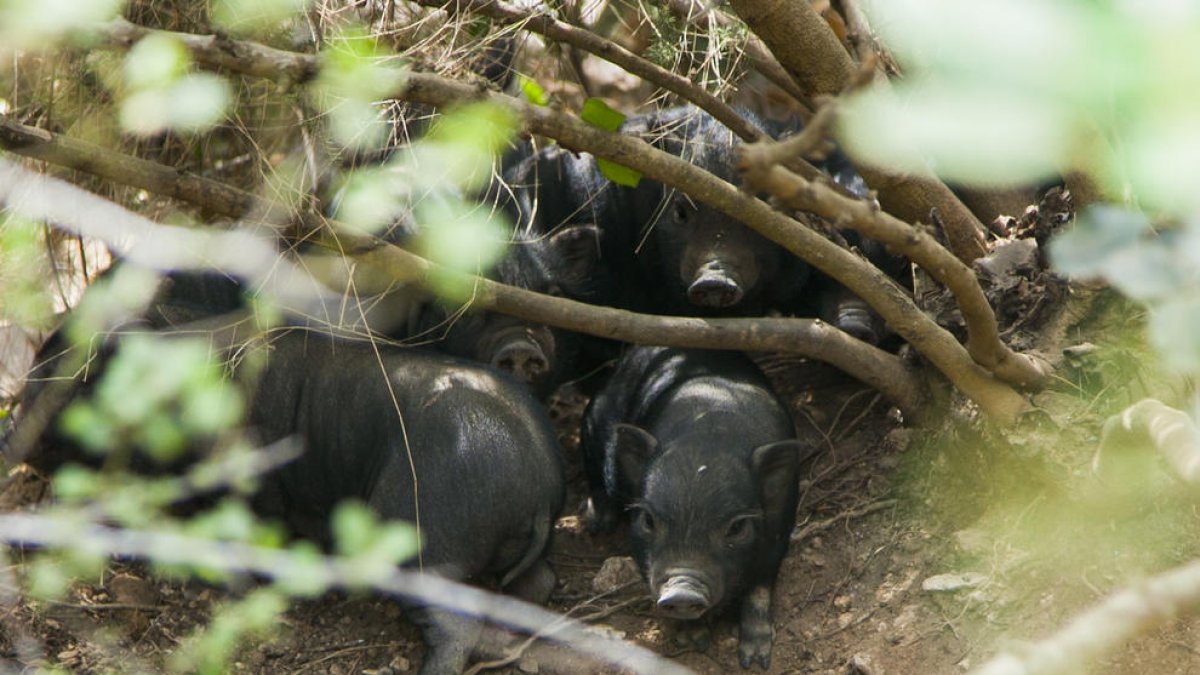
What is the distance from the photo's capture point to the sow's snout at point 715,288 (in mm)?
4754

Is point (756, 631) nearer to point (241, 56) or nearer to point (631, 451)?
point (631, 451)

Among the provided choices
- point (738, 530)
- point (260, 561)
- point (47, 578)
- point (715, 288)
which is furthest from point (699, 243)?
point (260, 561)

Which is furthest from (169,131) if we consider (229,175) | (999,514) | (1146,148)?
(1146,148)

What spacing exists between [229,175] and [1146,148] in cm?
467

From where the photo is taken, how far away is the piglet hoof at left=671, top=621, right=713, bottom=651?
4.25m

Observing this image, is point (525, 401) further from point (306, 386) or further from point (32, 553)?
point (32, 553)

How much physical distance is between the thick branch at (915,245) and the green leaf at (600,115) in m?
1.01

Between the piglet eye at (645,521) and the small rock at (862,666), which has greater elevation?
the small rock at (862,666)

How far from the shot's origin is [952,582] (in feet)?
13.0

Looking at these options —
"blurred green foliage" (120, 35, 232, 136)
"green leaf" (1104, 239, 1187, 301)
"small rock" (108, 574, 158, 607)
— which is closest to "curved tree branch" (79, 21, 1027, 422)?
"blurred green foliage" (120, 35, 232, 136)

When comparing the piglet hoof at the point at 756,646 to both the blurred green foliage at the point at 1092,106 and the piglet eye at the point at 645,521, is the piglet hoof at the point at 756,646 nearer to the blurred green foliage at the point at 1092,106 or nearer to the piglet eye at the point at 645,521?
the piglet eye at the point at 645,521

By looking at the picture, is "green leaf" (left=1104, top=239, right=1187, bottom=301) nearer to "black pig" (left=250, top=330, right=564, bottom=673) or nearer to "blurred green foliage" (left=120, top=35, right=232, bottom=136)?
"blurred green foliage" (left=120, top=35, right=232, bottom=136)

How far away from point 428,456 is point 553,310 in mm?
759

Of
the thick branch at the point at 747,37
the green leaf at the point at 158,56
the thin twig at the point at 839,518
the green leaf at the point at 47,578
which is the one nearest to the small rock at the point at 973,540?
the thin twig at the point at 839,518
